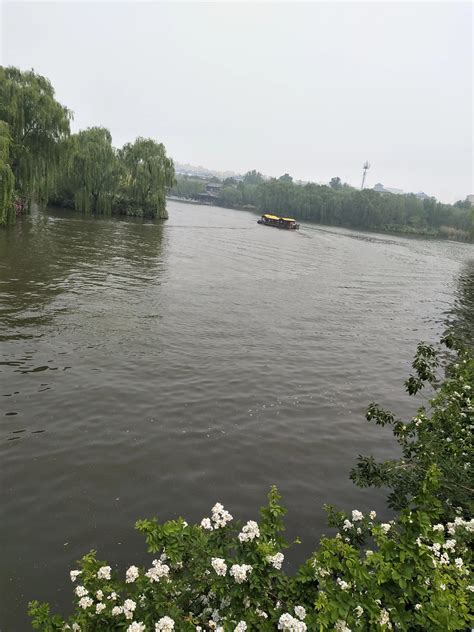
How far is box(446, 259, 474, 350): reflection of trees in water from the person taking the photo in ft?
63.6

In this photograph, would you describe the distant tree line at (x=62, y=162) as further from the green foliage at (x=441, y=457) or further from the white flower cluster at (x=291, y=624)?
the white flower cluster at (x=291, y=624)

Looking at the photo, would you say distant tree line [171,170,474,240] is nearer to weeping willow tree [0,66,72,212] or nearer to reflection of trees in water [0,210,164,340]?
reflection of trees in water [0,210,164,340]

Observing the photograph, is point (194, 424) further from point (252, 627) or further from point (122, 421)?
point (252, 627)

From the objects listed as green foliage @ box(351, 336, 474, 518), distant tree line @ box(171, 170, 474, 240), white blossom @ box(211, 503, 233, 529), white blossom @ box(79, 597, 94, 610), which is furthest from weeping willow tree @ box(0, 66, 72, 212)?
distant tree line @ box(171, 170, 474, 240)

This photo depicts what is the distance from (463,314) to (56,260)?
24.8 m

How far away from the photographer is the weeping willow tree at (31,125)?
3016 centimetres

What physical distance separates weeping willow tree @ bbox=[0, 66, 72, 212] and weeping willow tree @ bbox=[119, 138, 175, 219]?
783 inches

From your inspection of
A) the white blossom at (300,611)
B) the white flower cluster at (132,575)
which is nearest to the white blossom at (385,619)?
the white blossom at (300,611)

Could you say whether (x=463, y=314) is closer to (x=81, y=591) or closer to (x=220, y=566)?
(x=220, y=566)

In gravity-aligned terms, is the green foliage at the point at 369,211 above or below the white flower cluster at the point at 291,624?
above

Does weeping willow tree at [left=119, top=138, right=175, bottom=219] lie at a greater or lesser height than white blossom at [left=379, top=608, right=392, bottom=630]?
greater

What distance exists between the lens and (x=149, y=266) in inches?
1035

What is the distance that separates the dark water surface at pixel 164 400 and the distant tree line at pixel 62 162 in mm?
10469

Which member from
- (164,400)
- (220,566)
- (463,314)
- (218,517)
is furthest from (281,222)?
(220,566)
